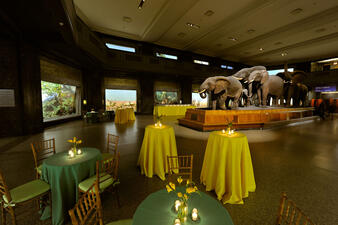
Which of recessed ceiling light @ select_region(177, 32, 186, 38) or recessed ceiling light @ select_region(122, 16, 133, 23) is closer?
recessed ceiling light @ select_region(122, 16, 133, 23)

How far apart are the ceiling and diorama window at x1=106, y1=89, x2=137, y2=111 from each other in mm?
4644

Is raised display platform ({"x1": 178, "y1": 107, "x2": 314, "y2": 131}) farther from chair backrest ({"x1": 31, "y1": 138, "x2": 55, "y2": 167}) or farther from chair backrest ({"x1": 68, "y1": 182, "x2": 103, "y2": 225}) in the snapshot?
chair backrest ({"x1": 68, "y1": 182, "x2": 103, "y2": 225})

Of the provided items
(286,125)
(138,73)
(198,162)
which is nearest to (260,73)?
(286,125)

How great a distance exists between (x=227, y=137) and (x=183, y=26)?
978 cm

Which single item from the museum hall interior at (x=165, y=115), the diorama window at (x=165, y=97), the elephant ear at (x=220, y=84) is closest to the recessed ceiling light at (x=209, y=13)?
the museum hall interior at (x=165, y=115)

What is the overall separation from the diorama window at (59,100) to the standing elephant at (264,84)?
11502 millimetres

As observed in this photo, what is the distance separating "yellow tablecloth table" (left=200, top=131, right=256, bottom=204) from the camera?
2117mm

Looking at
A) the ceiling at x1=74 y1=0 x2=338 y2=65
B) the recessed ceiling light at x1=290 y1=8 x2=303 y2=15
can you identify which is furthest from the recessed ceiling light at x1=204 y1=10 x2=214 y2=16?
the recessed ceiling light at x1=290 y1=8 x2=303 y2=15

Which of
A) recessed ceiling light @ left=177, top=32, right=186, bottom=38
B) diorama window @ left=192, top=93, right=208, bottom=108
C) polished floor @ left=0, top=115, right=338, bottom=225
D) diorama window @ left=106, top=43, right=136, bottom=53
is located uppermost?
recessed ceiling light @ left=177, top=32, right=186, bottom=38

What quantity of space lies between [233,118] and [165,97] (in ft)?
29.0

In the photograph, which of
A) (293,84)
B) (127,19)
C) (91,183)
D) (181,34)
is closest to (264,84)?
(293,84)

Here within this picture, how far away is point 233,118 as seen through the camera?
22.7ft

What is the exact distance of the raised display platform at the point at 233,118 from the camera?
6590 mm

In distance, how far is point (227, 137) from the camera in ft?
7.32
